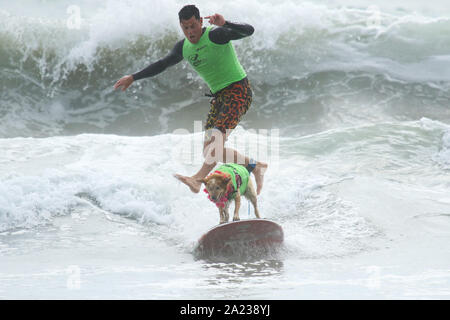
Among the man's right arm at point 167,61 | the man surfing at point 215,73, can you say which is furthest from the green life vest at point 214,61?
the man's right arm at point 167,61

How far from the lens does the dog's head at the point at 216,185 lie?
4.47 meters

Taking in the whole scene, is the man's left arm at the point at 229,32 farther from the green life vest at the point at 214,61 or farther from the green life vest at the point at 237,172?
the green life vest at the point at 237,172

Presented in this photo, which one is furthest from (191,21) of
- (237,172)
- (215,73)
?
(237,172)

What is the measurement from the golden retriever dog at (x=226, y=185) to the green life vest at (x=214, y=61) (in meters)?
0.79

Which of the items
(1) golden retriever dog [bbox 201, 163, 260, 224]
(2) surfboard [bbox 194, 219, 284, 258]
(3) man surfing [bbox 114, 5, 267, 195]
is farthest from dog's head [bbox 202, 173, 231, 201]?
(2) surfboard [bbox 194, 219, 284, 258]

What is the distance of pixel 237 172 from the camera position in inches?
185

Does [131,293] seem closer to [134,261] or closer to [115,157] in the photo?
[134,261]

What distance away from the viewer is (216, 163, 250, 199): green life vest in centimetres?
Answer: 461

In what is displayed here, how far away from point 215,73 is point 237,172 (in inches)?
36.5

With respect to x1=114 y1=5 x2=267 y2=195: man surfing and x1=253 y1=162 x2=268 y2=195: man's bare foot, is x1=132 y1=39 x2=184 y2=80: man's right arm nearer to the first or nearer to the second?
x1=114 y1=5 x2=267 y2=195: man surfing

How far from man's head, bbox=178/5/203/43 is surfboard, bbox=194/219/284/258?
5.55 ft

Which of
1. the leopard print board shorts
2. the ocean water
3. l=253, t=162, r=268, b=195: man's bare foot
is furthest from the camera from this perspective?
l=253, t=162, r=268, b=195: man's bare foot

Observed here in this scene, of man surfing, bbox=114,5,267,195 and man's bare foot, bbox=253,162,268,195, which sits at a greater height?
man surfing, bbox=114,5,267,195
